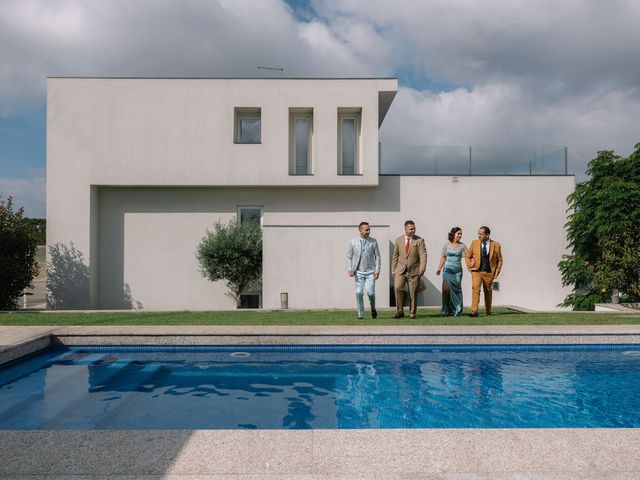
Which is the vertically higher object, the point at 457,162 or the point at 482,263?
the point at 457,162

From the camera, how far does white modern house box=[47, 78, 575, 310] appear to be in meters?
15.7

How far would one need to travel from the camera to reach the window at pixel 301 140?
1642 centimetres

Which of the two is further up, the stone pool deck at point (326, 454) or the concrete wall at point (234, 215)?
the concrete wall at point (234, 215)

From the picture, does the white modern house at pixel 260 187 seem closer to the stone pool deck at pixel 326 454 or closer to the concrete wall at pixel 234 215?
the concrete wall at pixel 234 215

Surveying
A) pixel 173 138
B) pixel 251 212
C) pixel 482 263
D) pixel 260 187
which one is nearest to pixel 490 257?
pixel 482 263

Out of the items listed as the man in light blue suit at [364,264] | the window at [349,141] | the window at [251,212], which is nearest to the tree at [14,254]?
the window at [251,212]

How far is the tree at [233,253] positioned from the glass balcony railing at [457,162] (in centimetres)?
472

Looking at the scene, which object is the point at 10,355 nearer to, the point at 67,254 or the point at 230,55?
the point at 67,254

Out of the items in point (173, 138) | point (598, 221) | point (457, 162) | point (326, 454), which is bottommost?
point (326, 454)

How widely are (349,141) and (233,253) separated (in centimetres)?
519

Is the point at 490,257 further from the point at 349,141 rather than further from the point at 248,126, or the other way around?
the point at 248,126

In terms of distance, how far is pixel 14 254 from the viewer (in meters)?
14.9

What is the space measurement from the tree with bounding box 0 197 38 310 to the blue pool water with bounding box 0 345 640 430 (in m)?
8.31

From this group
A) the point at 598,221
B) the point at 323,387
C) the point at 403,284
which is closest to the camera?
the point at 323,387
